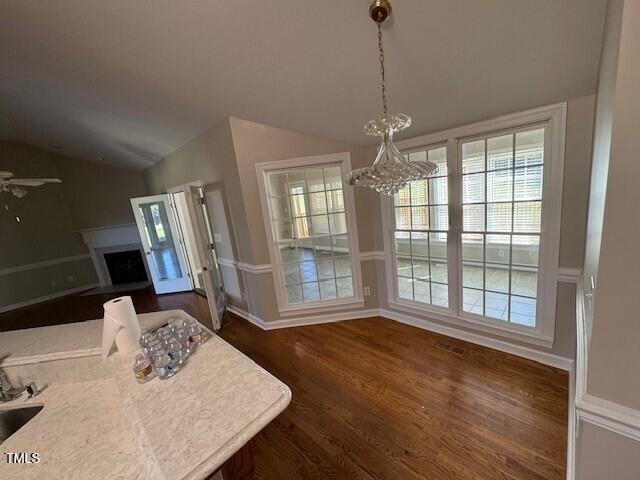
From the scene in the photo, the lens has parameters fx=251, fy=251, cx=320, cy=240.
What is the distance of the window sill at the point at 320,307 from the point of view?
3137mm

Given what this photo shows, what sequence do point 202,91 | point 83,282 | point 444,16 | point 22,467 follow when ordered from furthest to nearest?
1. point 83,282
2. point 202,91
3. point 444,16
4. point 22,467

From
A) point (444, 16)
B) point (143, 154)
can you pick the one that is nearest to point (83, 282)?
point (143, 154)

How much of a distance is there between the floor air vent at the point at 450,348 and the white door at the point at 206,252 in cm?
264

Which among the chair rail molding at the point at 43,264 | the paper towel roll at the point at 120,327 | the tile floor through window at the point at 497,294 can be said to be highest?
the paper towel roll at the point at 120,327

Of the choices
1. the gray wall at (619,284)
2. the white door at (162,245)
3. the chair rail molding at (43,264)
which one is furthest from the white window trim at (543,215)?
the chair rail molding at (43,264)

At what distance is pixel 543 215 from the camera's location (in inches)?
76.5

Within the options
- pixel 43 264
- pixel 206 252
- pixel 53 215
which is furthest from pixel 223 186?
pixel 43 264

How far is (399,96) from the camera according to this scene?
188cm

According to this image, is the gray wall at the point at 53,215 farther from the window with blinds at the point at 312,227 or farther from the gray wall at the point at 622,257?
the gray wall at the point at 622,257

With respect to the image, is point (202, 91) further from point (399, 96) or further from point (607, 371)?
point (607, 371)

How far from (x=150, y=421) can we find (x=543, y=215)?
8.73 feet

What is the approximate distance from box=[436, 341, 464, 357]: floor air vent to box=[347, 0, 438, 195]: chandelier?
6.25ft

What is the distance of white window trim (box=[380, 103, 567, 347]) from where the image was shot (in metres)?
1.80

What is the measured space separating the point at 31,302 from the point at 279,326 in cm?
592
